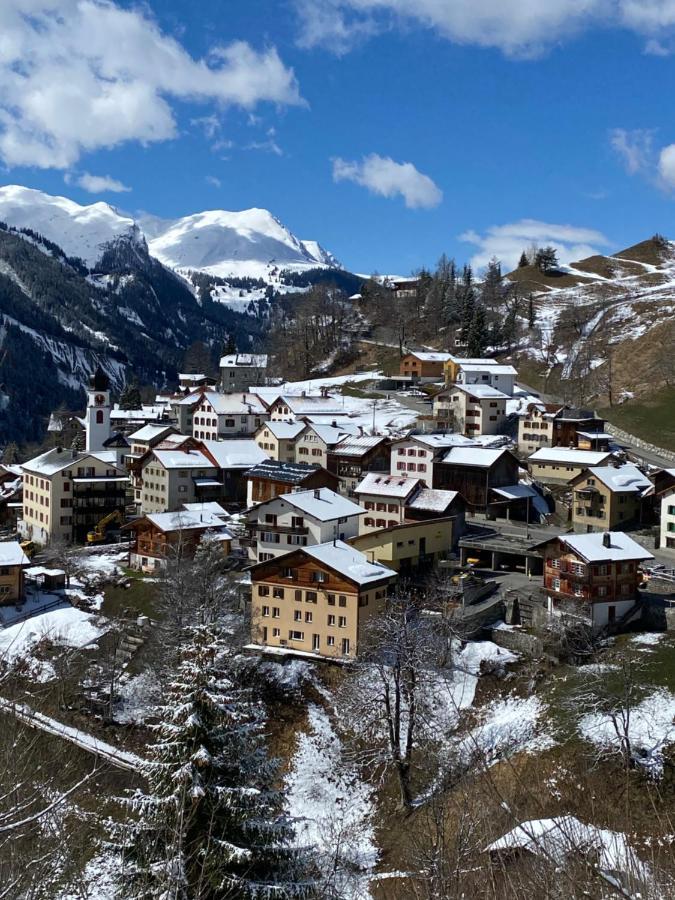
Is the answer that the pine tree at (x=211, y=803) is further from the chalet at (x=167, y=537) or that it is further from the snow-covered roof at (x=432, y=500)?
the snow-covered roof at (x=432, y=500)

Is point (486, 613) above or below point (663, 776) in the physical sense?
above

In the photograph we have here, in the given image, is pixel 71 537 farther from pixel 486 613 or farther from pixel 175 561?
pixel 486 613

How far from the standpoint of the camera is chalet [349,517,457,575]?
4825 centimetres

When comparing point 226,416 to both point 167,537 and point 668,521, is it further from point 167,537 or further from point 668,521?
point 668,521

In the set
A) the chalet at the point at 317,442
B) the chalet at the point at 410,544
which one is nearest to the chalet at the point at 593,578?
the chalet at the point at 410,544

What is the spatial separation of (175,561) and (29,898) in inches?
1600

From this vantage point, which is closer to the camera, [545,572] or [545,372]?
[545,572]

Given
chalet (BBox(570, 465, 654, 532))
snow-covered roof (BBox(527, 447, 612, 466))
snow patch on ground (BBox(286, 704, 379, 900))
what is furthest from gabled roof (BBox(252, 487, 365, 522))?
snow-covered roof (BBox(527, 447, 612, 466))

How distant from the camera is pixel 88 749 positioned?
115ft

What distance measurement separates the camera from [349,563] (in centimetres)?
4284

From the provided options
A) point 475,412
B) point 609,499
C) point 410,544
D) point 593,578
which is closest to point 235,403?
point 475,412

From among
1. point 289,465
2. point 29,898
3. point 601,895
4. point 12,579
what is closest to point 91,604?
point 12,579

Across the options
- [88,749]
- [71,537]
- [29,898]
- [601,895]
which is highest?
Answer: [601,895]

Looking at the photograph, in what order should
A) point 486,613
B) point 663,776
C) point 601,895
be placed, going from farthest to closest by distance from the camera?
point 486,613 < point 663,776 < point 601,895
